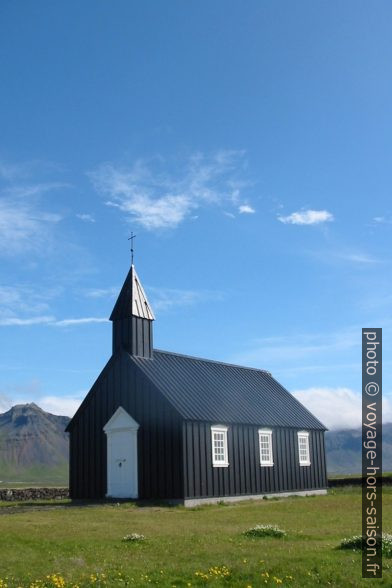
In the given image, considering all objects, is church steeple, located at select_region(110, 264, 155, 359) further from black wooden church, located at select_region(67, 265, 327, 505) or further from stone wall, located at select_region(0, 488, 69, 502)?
stone wall, located at select_region(0, 488, 69, 502)

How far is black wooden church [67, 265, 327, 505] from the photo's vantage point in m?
32.3

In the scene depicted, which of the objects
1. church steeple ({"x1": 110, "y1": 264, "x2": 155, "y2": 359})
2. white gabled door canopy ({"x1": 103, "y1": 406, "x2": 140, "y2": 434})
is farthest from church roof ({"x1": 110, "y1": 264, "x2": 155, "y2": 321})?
white gabled door canopy ({"x1": 103, "y1": 406, "x2": 140, "y2": 434})

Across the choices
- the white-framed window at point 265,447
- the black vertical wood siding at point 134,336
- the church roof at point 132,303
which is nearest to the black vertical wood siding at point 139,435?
the black vertical wood siding at point 134,336

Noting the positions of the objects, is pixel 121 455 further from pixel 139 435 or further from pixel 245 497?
pixel 245 497

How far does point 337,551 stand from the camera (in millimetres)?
15961

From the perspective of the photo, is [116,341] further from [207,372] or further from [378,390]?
[378,390]

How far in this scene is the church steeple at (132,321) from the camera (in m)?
35.5

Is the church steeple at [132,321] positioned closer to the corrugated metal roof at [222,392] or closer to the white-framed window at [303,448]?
the corrugated metal roof at [222,392]

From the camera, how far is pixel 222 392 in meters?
38.1

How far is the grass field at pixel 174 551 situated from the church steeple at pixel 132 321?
36.1 ft

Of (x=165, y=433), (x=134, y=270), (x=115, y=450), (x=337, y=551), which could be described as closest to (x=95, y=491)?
(x=115, y=450)

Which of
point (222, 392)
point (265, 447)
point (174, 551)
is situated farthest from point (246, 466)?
point (174, 551)

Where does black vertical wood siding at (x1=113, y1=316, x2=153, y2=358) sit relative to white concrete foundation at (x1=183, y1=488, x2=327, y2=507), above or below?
above

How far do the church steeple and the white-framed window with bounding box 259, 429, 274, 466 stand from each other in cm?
782
